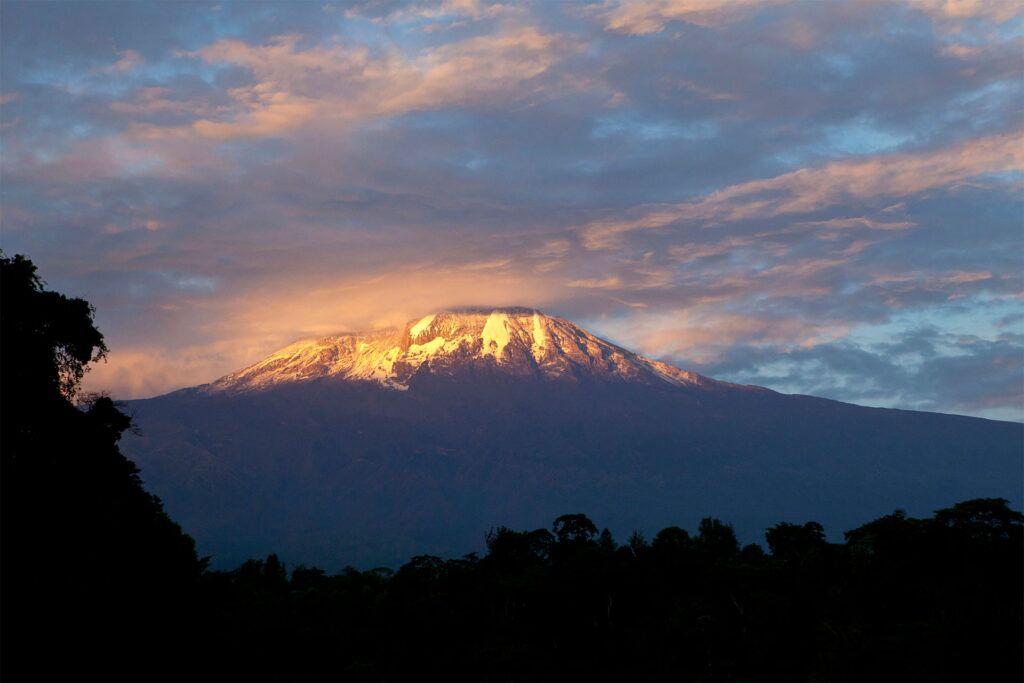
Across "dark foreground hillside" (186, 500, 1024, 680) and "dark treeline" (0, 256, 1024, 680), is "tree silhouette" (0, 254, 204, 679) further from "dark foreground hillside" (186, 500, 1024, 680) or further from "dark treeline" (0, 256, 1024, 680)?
"dark foreground hillside" (186, 500, 1024, 680)

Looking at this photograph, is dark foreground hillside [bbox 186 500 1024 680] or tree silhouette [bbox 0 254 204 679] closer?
tree silhouette [bbox 0 254 204 679]

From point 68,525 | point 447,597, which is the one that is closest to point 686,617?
point 447,597

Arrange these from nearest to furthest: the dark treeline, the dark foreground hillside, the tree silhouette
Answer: the tree silhouette → the dark treeline → the dark foreground hillside

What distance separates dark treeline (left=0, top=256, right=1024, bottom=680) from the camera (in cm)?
3056

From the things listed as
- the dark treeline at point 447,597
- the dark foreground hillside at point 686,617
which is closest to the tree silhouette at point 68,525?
the dark treeline at point 447,597

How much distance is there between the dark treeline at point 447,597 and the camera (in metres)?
30.6

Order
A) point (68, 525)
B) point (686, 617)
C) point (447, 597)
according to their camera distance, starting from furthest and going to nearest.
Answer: point (447, 597) < point (686, 617) < point (68, 525)

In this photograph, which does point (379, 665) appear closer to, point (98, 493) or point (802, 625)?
point (802, 625)

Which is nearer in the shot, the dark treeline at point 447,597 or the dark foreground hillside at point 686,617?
the dark treeline at point 447,597

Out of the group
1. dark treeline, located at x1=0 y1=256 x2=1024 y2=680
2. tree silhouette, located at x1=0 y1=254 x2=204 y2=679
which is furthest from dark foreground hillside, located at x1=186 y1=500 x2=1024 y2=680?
tree silhouette, located at x1=0 y1=254 x2=204 y2=679

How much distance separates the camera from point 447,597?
75188 millimetres

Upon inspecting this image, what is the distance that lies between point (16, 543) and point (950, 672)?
3848cm

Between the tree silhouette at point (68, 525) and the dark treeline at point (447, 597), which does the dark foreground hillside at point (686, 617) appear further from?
the tree silhouette at point (68, 525)

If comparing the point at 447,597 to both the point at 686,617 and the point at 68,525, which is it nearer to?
the point at 686,617
